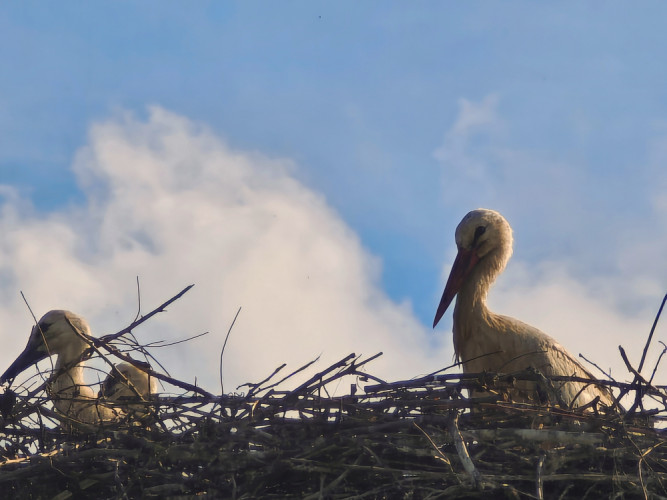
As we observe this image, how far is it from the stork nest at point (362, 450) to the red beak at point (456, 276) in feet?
4.26

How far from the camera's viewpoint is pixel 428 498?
3301mm

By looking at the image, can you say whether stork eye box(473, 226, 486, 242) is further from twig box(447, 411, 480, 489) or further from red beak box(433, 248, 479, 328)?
twig box(447, 411, 480, 489)

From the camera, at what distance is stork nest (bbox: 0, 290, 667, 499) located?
3441 millimetres

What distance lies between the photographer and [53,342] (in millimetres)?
6406

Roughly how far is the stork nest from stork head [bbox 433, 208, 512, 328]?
4.37ft

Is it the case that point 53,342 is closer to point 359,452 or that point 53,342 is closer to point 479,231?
point 479,231

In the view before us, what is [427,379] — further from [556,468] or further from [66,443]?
[66,443]

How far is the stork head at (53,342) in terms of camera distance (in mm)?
6336

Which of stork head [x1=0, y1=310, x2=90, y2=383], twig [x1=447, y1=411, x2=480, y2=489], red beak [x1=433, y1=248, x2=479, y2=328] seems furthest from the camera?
stork head [x1=0, y1=310, x2=90, y2=383]

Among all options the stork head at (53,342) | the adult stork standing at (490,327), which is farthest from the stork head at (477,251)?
the stork head at (53,342)

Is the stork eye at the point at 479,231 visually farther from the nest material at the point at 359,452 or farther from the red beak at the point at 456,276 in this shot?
the nest material at the point at 359,452

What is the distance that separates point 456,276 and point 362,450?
1929mm

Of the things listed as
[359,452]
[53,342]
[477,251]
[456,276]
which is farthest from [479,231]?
[53,342]

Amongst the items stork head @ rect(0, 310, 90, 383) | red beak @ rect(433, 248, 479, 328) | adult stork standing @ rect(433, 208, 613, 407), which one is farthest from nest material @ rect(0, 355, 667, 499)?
stork head @ rect(0, 310, 90, 383)
